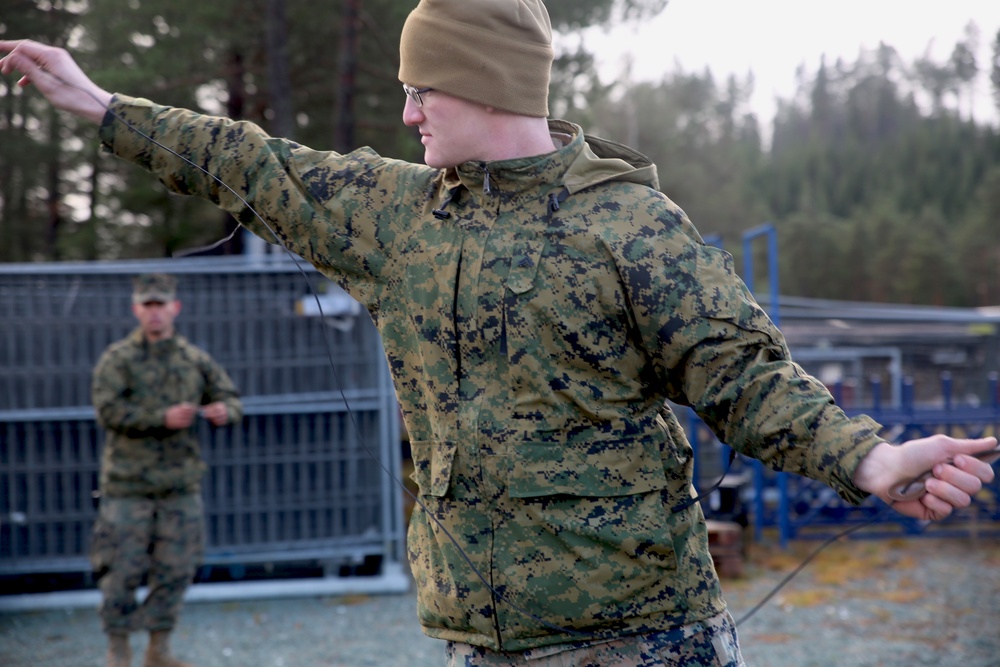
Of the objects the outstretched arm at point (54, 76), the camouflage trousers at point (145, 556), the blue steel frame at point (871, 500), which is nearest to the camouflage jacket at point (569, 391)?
the outstretched arm at point (54, 76)

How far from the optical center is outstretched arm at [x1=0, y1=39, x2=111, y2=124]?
7.23 ft

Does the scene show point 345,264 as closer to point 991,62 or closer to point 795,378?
point 795,378

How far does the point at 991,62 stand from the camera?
44.3m

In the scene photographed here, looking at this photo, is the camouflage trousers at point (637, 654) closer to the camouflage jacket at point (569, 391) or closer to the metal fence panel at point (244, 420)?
the camouflage jacket at point (569, 391)

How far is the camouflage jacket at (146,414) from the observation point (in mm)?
5879

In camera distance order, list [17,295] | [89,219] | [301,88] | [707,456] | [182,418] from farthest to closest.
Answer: [89,219]
[301,88]
[707,456]
[17,295]
[182,418]

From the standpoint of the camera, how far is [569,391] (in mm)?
2016

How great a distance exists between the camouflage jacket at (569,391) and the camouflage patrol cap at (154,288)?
4176mm

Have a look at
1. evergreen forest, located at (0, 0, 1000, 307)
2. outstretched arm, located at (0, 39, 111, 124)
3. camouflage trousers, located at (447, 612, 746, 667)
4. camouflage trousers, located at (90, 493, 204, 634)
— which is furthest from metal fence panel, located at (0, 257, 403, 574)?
camouflage trousers, located at (447, 612, 746, 667)

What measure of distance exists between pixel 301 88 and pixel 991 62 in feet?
128

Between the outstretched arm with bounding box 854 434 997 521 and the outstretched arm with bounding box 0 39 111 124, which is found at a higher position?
the outstretched arm with bounding box 0 39 111 124

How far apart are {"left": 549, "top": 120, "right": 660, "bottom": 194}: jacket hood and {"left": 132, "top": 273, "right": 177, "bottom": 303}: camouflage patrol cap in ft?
13.9

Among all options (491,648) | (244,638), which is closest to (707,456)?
(244,638)

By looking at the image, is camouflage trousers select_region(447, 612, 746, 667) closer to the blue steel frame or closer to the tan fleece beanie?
the tan fleece beanie
